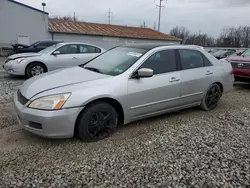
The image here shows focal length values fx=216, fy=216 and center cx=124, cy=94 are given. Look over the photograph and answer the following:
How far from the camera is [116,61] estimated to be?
155 inches

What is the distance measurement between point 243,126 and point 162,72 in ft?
6.13

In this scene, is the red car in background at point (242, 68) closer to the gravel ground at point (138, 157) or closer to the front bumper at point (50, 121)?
the gravel ground at point (138, 157)

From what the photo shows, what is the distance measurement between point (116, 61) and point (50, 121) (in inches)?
65.6

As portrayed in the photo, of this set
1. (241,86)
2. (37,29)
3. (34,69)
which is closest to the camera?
(34,69)

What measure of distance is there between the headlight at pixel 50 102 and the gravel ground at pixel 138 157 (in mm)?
616

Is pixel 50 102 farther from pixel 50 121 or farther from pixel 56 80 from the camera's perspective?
pixel 56 80

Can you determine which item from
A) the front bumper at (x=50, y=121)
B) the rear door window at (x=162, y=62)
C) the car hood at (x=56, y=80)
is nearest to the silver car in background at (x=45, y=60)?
the car hood at (x=56, y=80)

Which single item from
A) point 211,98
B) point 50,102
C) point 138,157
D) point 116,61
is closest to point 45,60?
point 116,61

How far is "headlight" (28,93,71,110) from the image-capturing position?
2.88 m

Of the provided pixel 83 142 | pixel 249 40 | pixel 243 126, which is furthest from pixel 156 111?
pixel 249 40

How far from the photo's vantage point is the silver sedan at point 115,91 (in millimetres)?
2930

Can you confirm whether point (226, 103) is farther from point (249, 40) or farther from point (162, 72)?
point (249, 40)

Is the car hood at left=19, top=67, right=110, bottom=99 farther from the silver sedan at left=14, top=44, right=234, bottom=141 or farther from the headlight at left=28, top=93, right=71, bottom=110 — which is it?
the headlight at left=28, top=93, right=71, bottom=110

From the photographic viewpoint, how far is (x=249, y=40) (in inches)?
1879
